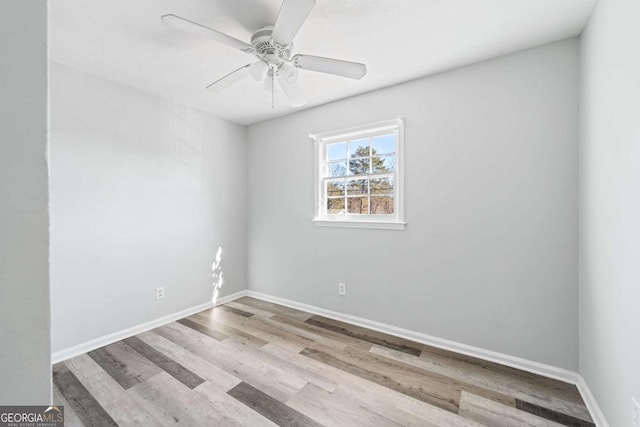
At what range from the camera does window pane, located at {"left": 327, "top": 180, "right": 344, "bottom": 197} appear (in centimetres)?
312

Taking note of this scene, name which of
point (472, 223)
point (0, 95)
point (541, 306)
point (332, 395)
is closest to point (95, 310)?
point (332, 395)

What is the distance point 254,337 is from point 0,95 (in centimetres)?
261

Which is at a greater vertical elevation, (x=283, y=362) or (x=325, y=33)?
(x=325, y=33)

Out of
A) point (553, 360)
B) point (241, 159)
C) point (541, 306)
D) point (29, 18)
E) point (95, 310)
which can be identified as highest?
point (241, 159)

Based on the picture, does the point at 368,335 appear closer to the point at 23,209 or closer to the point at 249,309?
the point at 249,309

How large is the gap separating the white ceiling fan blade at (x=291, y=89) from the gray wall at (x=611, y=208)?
177 cm

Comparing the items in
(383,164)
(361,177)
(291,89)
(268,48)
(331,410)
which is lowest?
(331,410)

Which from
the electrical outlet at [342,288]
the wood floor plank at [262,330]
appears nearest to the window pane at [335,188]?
the electrical outlet at [342,288]

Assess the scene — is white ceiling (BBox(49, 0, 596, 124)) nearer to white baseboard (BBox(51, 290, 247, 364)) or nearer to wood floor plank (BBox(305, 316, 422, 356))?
white baseboard (BBox(51, 290, 247, 364))

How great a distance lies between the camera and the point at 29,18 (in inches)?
18.0

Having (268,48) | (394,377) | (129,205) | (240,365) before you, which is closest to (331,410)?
(394,377)

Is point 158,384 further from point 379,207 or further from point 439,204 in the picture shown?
point 439,204

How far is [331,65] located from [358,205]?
1.57m

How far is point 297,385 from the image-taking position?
6.38 ft
